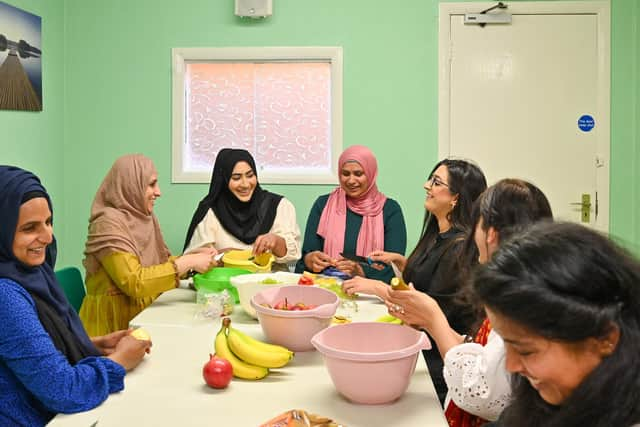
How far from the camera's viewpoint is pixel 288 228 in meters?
3.72

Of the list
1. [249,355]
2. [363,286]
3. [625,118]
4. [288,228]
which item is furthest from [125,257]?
[625,118]

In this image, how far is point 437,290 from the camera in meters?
2.49

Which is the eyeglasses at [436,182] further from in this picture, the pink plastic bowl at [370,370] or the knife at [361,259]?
the pink plastic bowl at [370,370]

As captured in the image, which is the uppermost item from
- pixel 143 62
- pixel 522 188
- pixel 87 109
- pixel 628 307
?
pixel 143 62

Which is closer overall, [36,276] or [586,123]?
[36,276]

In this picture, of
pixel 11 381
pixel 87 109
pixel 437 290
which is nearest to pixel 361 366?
pixel 11 381

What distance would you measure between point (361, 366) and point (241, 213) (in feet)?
7.28

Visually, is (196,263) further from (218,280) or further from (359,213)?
(359,213)

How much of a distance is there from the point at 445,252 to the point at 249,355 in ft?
3.32

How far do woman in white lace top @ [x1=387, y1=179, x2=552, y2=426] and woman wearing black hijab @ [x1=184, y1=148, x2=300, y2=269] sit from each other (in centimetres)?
170

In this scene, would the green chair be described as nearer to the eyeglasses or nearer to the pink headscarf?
the pink headscarf

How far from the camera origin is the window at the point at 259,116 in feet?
14.3

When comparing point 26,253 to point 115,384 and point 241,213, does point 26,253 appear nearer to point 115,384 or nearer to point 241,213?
point 115,384

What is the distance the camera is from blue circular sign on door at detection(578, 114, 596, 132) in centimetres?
424
